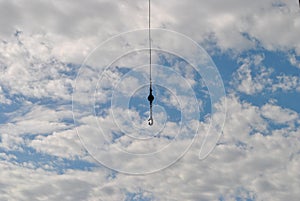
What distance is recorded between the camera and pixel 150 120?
59.8m

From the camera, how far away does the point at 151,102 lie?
59094mm

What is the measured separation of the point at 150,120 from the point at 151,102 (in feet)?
8.43
